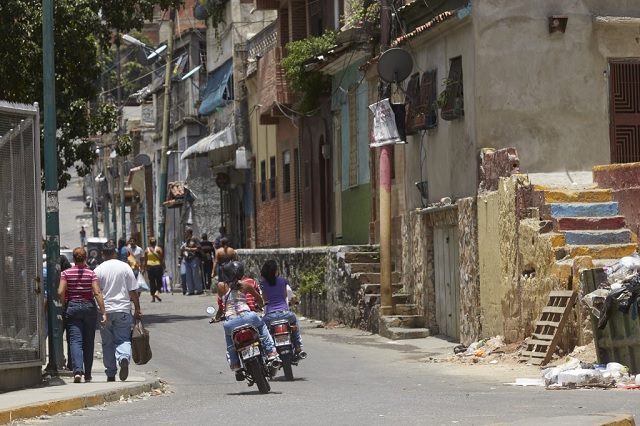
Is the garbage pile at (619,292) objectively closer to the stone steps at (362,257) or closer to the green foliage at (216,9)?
the stone steps at (362,257)

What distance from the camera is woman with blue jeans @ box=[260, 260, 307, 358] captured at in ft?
63.4

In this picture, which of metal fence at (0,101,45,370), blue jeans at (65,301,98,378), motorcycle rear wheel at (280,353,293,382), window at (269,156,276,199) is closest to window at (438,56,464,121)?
motorcycle rear wheel at (280,353,293,382)

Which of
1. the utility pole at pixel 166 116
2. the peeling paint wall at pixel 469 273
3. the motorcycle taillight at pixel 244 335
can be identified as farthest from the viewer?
the utility pole at pixel 166 116

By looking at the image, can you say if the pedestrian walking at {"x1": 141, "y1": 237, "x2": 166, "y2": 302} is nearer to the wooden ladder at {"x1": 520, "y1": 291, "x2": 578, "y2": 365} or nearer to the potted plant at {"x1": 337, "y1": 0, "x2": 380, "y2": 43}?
the potted plant at {"x1": 337, "y1": 0, "x2": 380, "y2": 43}

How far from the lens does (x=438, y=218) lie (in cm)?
2656

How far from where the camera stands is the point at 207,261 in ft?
148

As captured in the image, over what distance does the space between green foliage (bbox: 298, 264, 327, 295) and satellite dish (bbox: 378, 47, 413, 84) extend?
6409 mm

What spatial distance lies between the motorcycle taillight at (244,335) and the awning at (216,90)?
29.1 meters

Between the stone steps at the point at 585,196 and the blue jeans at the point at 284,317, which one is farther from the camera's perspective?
the stone steps at the point at 585,196

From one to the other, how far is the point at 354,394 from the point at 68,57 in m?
14.3

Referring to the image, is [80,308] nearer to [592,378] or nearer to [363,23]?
[592,378]

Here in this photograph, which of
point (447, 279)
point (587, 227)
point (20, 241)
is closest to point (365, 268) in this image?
point (447, 279)

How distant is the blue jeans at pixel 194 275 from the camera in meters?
43.8

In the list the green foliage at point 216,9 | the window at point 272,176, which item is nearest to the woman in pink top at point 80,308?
the window at point 272,176
